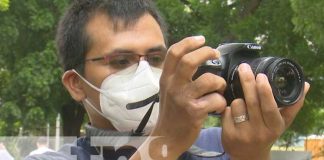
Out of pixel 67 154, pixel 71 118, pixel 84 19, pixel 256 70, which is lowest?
pixel 71 118

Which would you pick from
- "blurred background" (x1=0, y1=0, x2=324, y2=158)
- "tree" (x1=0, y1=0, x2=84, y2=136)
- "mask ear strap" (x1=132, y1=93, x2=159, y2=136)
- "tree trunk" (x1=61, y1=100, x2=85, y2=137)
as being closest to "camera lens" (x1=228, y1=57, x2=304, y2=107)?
"mask ear strap" (x1=132, y1=93, x2=159, y2=136)

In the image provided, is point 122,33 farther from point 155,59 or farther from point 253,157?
point 253,157

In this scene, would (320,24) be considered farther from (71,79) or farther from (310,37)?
(71,79)

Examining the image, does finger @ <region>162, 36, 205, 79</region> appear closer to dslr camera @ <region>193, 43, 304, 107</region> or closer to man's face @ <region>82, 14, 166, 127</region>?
dslr camera @ <region>193, 43, 304, 107</region>

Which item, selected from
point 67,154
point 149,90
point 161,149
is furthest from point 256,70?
point 67,154

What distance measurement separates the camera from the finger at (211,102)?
4.14ft

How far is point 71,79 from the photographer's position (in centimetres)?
186

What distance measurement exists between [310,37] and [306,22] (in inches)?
19.1

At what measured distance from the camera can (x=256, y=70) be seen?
1.34 m

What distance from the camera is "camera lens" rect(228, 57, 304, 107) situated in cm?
132

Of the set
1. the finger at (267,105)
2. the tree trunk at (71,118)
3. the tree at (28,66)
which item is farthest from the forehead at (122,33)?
the tree trunk at (71,118)

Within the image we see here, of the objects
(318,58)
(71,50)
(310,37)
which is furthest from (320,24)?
(71,50)

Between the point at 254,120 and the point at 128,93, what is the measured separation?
526mm

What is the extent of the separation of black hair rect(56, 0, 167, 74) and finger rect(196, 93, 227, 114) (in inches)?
21.2
